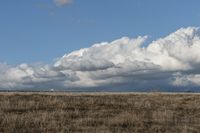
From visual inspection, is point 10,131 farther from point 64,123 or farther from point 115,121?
point 115,121

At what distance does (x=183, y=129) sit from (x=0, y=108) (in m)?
13.7

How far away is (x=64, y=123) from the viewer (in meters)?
24.5

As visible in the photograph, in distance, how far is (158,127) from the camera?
24.0 m

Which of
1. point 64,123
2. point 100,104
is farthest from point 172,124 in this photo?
point 100,104

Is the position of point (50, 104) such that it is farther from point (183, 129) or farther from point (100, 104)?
point (183, 129)

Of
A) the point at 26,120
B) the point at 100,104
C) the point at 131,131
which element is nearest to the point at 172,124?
the point at 131,131

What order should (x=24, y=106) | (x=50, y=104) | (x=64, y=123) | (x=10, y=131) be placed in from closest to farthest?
(x=10, y=131) < (x=64, y=123) < (x=24, y=106) < (x=50, y=104)

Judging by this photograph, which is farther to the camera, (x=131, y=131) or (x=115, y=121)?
(x=115, y=121)

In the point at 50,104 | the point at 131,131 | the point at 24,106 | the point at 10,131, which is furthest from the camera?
the point at 50,104

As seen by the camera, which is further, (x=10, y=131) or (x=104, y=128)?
(x=104, y=128)

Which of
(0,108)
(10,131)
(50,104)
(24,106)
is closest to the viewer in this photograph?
(10,131)

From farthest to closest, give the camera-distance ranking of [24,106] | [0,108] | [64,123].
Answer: [24,106], [0,108], [64,123]

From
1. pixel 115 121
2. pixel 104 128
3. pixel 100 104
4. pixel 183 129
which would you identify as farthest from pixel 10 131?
pixel 100 104

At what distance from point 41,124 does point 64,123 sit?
1455 millimetres
